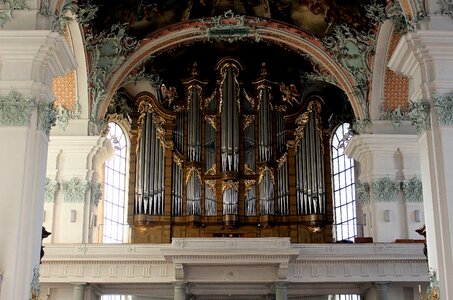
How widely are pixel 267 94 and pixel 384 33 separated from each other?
4.77 metres

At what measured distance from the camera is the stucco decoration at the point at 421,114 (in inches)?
548

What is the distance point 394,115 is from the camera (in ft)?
67.1

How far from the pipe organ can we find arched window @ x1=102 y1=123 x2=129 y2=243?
3.57 ft

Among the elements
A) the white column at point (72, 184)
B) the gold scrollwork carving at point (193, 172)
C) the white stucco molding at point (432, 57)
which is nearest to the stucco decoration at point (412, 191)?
the gold scrollwork carving at point (193, 172)

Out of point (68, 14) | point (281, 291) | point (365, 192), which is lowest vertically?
point (281, 291)

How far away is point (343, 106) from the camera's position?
78.8 feet

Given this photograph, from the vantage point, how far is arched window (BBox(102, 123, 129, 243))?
2344cm

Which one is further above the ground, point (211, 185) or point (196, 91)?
point (196, 91)

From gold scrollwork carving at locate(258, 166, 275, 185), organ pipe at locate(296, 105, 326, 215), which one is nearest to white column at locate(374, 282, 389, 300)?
organ pipe at locate(296, 105, 326, 215)

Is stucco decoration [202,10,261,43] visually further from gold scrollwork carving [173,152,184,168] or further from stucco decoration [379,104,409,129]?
stucco decoration [379,104,409,129]

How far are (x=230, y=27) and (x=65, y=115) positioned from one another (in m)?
4.95

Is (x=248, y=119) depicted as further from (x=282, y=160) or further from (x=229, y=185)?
(x=229, y=185)

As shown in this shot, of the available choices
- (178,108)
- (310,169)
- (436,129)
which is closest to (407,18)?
(436,129)

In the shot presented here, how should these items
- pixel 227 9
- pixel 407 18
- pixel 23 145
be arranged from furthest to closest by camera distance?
pixel 227 9 → pixel 407 18 → pixel 23 145
